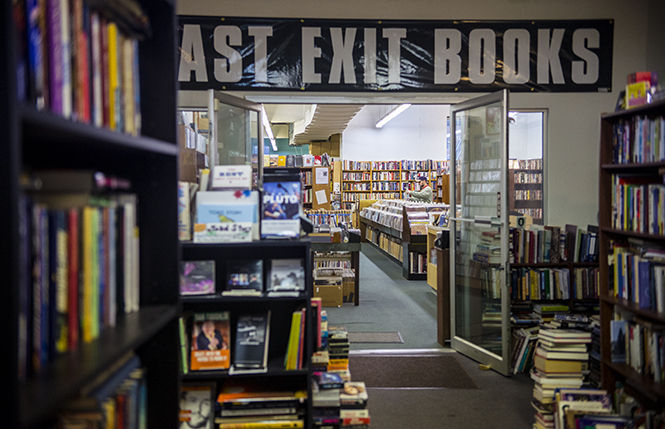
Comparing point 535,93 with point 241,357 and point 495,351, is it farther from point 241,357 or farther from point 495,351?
point 241,357

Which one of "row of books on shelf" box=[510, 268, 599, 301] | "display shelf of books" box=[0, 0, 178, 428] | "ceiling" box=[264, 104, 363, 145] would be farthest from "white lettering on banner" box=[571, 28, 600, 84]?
"ceiling" box=[264, 104, 363, 145]

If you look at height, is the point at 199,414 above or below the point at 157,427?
below

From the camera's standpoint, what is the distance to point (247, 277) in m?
3.00

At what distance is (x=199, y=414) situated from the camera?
9.53ft

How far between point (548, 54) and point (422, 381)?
3.35 m

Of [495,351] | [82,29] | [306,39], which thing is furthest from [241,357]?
[306,39]

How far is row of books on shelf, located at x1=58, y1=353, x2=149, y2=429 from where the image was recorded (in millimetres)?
1123

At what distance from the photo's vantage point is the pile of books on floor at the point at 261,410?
2.89m

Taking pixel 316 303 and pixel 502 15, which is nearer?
pixel 316 303

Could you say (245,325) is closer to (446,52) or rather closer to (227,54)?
(227,54)

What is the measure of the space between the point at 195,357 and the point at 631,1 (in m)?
5.33

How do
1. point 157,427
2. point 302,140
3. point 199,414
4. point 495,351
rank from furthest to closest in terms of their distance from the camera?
point 302,140 → point 495,351 → point 199,414 → point 157,427

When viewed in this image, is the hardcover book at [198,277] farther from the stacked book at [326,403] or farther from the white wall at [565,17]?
the white wall at [565,17]

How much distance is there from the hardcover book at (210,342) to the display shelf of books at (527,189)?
293 centimetres
